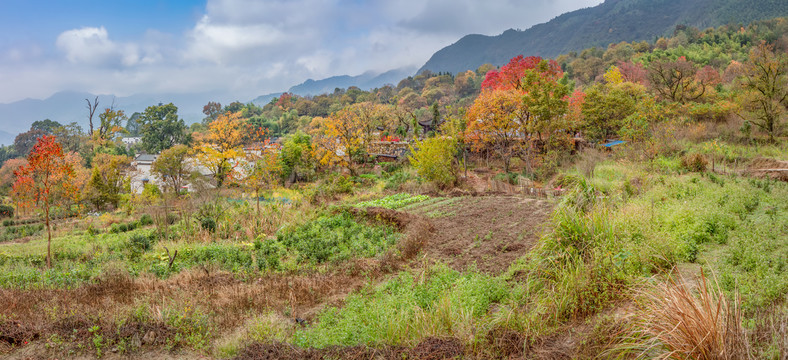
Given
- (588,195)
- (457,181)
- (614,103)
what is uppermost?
(614,103)

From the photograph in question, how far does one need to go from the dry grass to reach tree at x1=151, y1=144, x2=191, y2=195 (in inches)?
987

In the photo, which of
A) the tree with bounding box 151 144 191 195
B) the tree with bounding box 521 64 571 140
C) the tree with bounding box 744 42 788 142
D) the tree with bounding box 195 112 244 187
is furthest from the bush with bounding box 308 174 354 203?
the tree with bounding box 744 42 788 142

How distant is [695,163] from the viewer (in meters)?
12.6

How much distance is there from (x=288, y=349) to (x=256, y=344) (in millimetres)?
419

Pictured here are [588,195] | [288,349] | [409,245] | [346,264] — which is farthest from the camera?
[409,245]

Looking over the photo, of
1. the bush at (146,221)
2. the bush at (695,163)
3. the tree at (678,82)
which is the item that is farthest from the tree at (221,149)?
the tree at (678,82)

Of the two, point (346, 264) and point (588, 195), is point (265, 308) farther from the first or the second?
point (588, 195)

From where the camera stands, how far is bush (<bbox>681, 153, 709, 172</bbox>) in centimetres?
1244

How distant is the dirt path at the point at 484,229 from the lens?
7.32 meters

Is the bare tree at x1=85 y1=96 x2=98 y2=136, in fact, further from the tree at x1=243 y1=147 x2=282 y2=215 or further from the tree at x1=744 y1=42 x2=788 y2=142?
the tree at x1=744 y1=42 x2=788 y2=142

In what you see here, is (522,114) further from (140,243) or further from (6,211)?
(6,211)

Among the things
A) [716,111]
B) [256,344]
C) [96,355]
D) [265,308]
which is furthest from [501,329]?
[716,111]

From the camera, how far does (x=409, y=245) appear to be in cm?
842

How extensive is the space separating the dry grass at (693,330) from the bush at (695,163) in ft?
38.7
